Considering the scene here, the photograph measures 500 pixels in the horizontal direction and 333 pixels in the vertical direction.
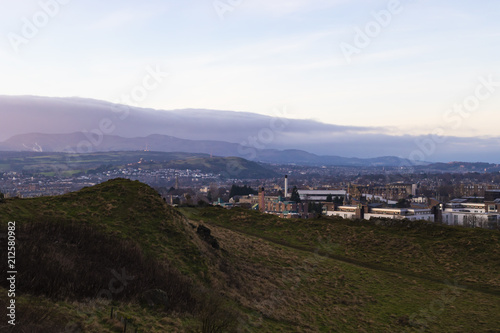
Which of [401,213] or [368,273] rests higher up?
[368,273]

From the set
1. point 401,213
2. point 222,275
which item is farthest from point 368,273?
point 401,213

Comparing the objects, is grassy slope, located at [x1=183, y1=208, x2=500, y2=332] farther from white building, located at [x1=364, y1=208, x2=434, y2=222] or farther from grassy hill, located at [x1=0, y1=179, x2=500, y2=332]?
white building, located at [x1=364, y1=208, x2=434, y2=222]

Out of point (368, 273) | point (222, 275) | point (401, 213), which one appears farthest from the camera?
point (401, 213)

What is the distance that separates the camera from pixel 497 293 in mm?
28516

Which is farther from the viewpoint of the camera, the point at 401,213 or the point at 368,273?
the point at 401,213

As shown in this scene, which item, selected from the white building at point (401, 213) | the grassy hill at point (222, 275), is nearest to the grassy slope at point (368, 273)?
the grassy hill at point (222, 275)

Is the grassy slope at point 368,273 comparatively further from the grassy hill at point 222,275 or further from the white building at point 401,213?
the white building at point 401,213

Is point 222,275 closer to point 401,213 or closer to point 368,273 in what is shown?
point 368,273

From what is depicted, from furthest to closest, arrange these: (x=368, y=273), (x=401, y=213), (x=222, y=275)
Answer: (x=401, y=213) → (x=368, y=273) → (x=222, y=275)

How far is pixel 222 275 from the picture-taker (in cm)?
2334

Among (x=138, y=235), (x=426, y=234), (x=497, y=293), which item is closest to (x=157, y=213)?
(x=138, y=235)

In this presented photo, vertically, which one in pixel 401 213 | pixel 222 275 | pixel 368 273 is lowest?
pixel 401 213

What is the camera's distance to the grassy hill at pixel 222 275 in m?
15.4

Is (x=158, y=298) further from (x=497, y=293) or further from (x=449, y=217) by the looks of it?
(x=449, y=217)
